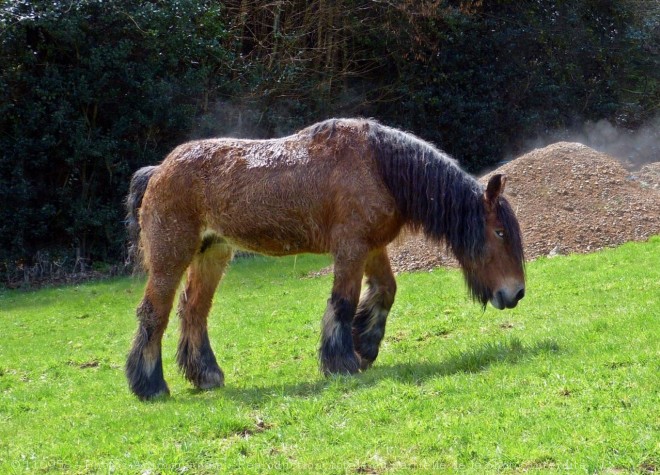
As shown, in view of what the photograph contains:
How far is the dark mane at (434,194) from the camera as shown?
27.5 feet

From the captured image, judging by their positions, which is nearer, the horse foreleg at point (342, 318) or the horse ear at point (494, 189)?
the horse ear at point (494, 189)

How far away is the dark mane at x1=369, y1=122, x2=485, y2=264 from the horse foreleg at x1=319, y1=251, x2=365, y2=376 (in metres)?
0.79

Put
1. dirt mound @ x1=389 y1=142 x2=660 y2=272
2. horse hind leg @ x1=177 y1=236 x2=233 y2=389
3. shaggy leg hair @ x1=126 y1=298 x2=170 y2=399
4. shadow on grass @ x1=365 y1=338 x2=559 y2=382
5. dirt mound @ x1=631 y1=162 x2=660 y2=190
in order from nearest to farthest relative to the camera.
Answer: shadow on grass @ x1=365 y1=338 x2=559 y2=382, shaggy leg hair @ x1=126 y1=298 x2=170 y2=399, horse hind leg @ x1=177 y1=236 x2=233 y2=389, dirt mound @ x1=389 y1=142 x2=660 y2=272, dirt mound @ x1=631 y1=162 x2=660 y2=190

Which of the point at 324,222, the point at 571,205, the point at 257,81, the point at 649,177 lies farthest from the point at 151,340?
the point at 257,81

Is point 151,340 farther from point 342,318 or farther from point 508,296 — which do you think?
point 508,296

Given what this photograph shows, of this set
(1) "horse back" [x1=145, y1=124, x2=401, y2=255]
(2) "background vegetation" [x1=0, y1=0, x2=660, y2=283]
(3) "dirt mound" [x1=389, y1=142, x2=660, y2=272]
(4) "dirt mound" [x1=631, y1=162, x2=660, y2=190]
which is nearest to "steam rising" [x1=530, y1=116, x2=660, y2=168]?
(2) "background vegetation" [x1=0, y1=0, x2=660, y2=283]

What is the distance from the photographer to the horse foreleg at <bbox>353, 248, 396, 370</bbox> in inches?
349

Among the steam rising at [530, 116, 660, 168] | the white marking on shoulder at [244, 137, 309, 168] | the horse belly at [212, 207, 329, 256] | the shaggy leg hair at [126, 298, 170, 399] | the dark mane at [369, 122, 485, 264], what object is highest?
the steam rising at [530, 116, 660, 168]

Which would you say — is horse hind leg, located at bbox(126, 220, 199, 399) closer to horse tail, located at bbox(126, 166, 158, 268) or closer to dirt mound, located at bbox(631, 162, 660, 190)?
horse tail, located at bbox(126, 166, 158, 268)

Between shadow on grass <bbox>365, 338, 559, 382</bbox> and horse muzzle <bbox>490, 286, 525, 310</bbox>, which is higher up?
horse muzzle <bbox>490, 286, 525, 310</bbox>

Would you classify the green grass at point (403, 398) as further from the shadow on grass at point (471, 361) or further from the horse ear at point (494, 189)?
the horse ear at point (494, 189)

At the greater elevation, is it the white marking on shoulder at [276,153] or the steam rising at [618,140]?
the steam rising at [618,140]

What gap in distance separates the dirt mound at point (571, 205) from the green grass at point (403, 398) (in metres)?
2.58

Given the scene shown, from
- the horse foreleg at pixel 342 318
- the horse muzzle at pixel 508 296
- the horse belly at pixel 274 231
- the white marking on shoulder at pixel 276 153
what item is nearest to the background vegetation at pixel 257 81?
the white marking on shoulder at pixel 276 153
